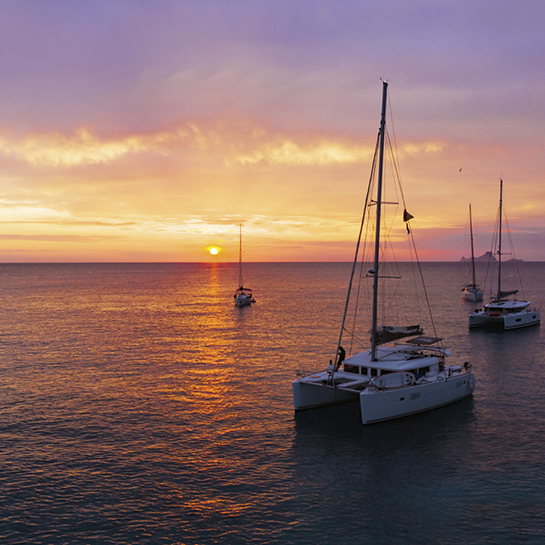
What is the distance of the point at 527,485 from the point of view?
21234 millimetres

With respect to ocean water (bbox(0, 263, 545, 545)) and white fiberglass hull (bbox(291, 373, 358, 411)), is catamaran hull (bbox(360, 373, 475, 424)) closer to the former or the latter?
ocean water (bbox(0, 263, 545, 545))

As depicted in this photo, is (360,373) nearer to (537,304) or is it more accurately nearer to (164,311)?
(164,311)

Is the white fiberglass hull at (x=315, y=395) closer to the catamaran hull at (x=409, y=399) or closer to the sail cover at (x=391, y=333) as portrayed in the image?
the catamaran hull at (x=409, y=399)

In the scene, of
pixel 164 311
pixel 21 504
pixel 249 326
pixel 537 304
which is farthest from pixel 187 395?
pixel 537 304

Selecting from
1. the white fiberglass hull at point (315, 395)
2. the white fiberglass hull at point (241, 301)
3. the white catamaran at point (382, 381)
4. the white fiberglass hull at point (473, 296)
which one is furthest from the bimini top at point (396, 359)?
the white fiberglass hull at point (473, 296)

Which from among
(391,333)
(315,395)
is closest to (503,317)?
(391,333)

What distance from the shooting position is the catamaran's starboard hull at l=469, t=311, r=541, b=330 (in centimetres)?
6844

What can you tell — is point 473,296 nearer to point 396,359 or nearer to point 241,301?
point 241,301

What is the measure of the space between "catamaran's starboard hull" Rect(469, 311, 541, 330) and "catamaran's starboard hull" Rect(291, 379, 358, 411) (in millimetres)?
45032

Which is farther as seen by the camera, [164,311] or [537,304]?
[537,304]

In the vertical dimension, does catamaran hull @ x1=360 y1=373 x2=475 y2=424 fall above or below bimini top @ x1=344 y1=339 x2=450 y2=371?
below

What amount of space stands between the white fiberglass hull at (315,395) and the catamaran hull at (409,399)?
2.50m

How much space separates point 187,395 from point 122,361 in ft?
47.7

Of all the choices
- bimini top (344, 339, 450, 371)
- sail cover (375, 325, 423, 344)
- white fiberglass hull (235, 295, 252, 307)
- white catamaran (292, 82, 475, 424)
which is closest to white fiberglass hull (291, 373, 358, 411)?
white catamaran (292, 82, 475, 424)
